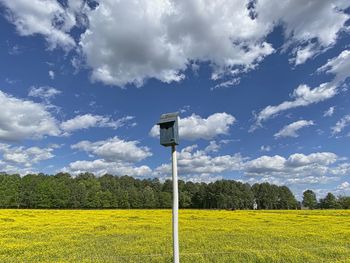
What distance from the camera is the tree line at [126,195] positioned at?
344 feet

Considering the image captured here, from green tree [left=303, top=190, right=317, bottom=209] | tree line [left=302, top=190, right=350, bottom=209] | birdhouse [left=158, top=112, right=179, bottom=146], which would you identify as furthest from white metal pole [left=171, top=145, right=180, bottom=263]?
green tree [left=303, top=190, right=317, bottom=209]

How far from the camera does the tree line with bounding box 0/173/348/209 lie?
105 meters

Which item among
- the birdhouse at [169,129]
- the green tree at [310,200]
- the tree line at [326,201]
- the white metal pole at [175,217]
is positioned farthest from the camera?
the green tree at [310,200]

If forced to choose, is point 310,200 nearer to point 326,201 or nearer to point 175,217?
point 326,201

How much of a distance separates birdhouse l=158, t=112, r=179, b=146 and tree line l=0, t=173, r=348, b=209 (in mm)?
104518

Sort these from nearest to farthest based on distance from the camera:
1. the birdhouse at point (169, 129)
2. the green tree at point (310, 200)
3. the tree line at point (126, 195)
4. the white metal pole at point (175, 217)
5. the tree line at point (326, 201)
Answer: the white metal pole at point (175, 217) → the birdhouse at point (169, 129) → the tree line at point (126, 195) → the tree line at point (326, 201) → the green tree at point (310, 200)

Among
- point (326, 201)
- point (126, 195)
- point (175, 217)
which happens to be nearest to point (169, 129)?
point (175, 217)

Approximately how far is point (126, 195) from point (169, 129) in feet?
368

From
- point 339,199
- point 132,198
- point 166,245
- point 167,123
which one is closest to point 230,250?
point 166,245

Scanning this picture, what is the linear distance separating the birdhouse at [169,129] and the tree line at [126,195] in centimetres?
10452

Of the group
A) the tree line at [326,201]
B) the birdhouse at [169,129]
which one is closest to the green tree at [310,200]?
the tree line at [326,201]

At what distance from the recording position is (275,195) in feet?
447

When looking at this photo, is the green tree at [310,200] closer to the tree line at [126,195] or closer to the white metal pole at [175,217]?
the tree line at [126,195]

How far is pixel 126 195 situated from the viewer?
385 ft
